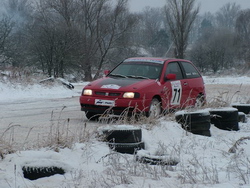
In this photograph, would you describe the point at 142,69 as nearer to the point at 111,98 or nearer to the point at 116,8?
the point at 111,98

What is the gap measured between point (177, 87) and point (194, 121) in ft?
7.88

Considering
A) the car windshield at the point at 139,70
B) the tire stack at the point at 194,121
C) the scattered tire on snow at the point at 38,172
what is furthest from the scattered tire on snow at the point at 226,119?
the scattered tire on snow at the point at 38,172

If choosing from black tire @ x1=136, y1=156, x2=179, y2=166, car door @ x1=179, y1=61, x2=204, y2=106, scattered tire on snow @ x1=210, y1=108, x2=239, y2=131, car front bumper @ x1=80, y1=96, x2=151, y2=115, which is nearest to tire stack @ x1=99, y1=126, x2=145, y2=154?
black tire @ x1=136, y1=156, x2=179, y2=166

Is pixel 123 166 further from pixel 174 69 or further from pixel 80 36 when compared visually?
pixel 80 36

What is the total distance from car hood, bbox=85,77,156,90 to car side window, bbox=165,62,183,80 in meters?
1.00

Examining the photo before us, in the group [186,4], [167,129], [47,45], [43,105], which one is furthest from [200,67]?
[167,129]

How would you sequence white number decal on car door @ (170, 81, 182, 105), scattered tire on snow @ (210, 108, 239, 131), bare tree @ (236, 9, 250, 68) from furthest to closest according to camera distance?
1. bare tree @ (236, 9, 250, 68)
2. white number decal on car door @ (170, 81, 182, 105)
3. scattered tire on snow @ (210, 108, 239, 131)

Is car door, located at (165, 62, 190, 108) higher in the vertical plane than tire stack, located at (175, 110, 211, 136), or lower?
higher

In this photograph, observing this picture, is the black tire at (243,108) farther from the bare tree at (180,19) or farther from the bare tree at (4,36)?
the bare tree at (180,19)

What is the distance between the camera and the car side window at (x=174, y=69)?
9843mm

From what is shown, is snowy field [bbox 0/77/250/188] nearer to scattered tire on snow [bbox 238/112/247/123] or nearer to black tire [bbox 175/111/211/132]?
black tire [bbox 175/111/211/132]

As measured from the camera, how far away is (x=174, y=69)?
33.1ft

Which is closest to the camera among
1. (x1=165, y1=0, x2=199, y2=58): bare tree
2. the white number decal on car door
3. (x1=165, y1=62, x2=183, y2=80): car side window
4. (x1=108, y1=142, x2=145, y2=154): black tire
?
(x1=108, y1=142, x2=145, y2=154): black tire

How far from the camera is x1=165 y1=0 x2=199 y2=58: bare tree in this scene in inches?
1452
